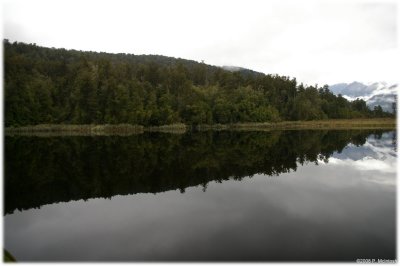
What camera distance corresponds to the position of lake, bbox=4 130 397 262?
1217cm

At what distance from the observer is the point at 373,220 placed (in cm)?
1520

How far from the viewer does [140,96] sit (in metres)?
99.2

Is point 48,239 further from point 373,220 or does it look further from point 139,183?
point 373,220

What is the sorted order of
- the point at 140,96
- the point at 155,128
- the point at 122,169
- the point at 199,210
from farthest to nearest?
the point at 140,96, the point at 155,128, the point at 122,169, the point at 199,210

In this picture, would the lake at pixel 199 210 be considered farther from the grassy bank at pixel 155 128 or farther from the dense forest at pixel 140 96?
the dense forest at pixel 140 96

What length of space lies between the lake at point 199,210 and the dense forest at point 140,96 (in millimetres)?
60462

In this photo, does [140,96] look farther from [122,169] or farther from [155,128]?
[122,169]

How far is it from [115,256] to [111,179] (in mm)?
13681

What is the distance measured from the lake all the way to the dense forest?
60.5 m

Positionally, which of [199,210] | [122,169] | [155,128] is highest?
[155,128]

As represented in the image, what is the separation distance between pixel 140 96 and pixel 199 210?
84.6 meters

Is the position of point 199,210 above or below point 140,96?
below

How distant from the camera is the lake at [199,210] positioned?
12.2m

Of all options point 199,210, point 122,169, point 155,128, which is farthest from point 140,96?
point 199,210
